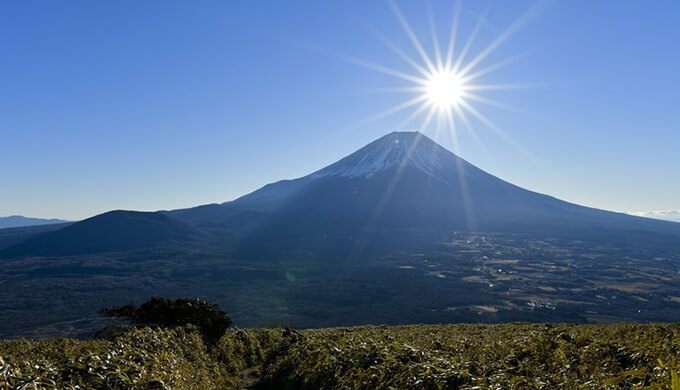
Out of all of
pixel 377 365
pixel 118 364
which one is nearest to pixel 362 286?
pixel 377 365

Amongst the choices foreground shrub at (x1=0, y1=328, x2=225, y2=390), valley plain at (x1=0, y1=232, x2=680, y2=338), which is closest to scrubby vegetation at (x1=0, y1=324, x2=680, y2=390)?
foreground shrub at (x1=0, y1=328, x2=225, y2=390)

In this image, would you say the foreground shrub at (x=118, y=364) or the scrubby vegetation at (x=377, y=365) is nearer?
the scrubby vegetation at (x=377, y=365)

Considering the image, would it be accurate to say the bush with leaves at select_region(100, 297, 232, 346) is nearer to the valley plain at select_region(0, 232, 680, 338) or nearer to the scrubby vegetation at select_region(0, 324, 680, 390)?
the scrubby vegetation at select_region(0, 324, 680, 390)

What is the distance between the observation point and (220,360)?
15.5m

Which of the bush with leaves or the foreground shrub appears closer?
the foreground shrub

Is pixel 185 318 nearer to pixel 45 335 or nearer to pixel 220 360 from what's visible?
pixel 220 360

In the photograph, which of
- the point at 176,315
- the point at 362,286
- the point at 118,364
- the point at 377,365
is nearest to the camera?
the point at 118,364

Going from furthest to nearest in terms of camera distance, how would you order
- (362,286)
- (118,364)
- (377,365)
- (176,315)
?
(362,286)
(176,315)
(377,365)
(118,364)

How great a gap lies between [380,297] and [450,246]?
10057 cm

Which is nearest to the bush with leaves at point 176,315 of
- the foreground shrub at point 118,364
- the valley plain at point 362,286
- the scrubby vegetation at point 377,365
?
the foreground shrub at point 118,364

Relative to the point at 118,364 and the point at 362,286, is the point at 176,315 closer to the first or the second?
the point at 118,364

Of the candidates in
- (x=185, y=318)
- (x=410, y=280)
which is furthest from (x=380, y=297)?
(x=185, y=318)

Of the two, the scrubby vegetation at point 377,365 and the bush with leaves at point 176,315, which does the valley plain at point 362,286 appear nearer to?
the bush with leaves at point 176,315

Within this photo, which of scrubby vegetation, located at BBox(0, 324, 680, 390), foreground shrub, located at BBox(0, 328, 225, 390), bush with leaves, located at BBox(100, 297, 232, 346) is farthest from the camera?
bush with leaves, located at BBox(100, 297, 232, 346)
